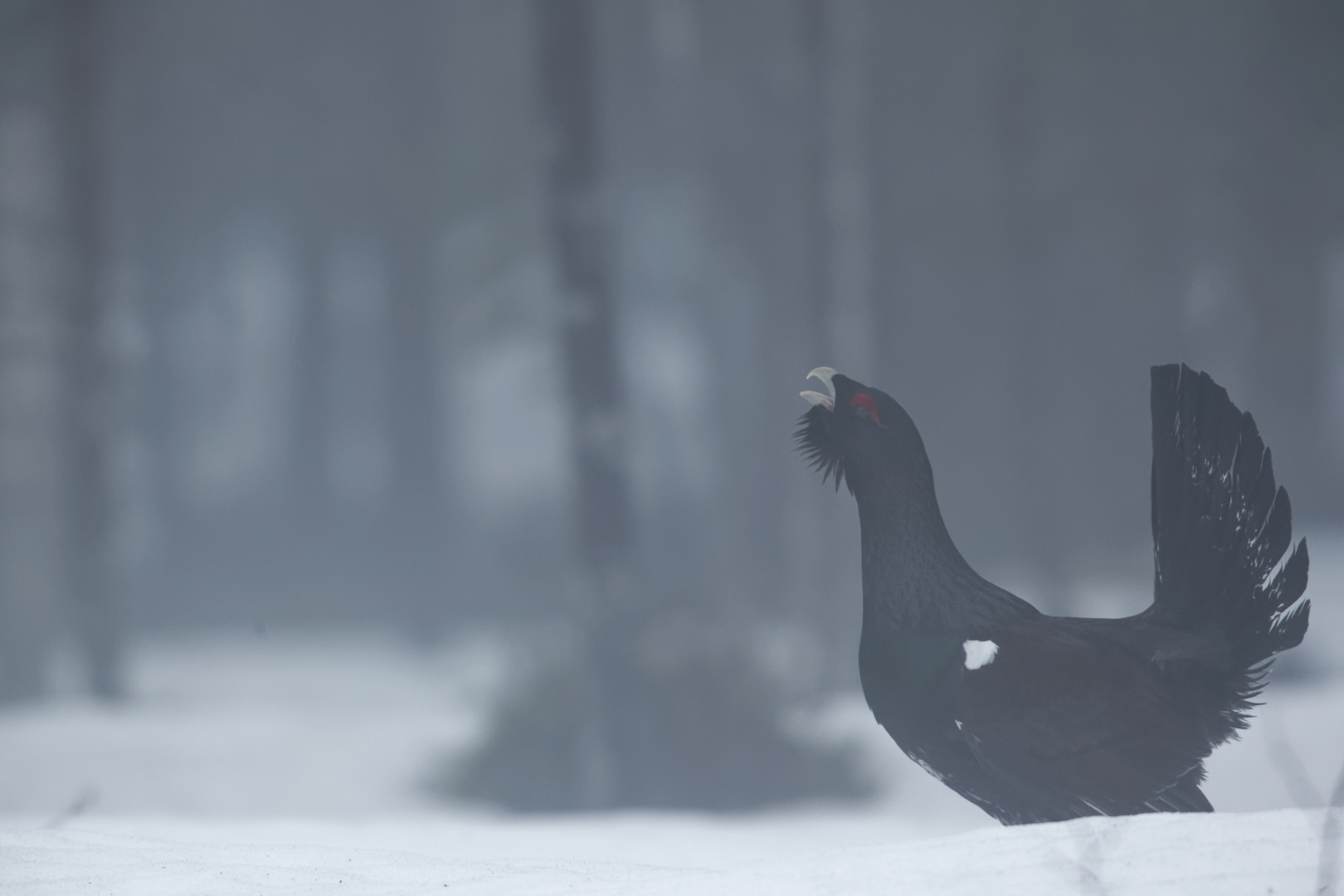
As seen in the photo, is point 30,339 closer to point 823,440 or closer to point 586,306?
point 586,306

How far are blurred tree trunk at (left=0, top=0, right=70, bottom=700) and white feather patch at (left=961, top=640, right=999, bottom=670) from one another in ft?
25.9

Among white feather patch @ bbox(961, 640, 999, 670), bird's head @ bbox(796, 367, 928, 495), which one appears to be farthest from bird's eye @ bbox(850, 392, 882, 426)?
white feather patch @ bbox(961, 640, 999, 670)

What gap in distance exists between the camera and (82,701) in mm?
7812

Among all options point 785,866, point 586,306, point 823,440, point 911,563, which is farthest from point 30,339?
point 785,866

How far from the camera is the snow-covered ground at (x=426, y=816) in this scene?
178 cm

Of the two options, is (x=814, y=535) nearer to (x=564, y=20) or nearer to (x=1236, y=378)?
(x=564, y=20)

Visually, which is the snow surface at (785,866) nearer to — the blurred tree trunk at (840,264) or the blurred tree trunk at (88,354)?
the blurred tree trunk at (840,264)

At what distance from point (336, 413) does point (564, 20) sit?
21.1 feet

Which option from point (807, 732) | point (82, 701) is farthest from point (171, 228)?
point (807, 732)

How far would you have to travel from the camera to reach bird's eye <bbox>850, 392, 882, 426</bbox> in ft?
7.48

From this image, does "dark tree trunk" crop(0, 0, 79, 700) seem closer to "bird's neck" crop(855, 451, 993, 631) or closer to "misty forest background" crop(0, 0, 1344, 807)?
"misty forest background" crop(0, 0, 1344, 807)

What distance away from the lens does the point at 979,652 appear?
84.0 inches

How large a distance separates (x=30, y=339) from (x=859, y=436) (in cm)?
869

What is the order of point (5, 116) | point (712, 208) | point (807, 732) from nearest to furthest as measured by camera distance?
point (807, 732) → point (5, 116) → point (712, 208)
